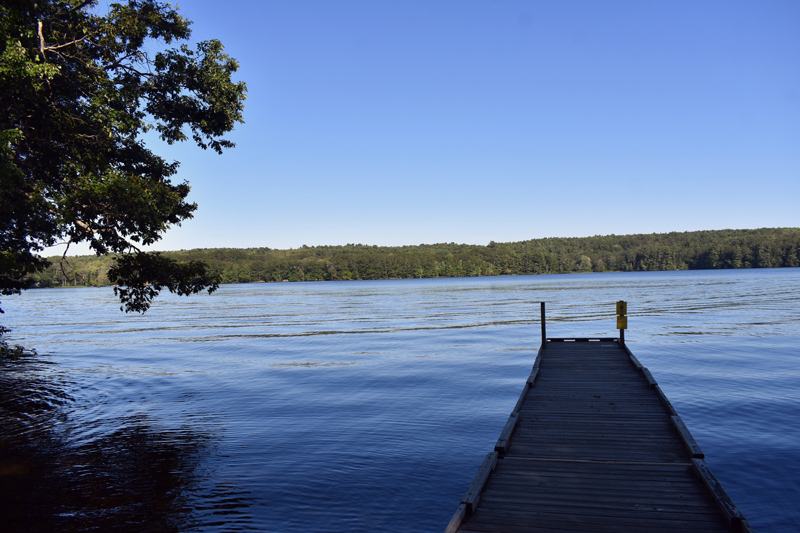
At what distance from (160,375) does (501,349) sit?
18388 mm

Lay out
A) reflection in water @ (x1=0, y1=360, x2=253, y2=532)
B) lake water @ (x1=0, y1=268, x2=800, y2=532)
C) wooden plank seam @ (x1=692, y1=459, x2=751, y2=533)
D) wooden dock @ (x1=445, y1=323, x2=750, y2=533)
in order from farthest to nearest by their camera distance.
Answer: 1. lake water @ (x1=0, y1=268, x2=800, y2=532)
2. reflection in water @ (x1=0, y1=360, x2=253, y2=532)
3. wooden dock @ (x1=445, y1=323, x2=750, y2=533)
4. wooden plank seam @ (x1=692, y1=459, x2=751, y2=533)

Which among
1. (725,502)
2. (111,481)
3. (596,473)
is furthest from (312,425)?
(725,502)

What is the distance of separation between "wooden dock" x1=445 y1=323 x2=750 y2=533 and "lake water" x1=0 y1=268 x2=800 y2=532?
1830mm

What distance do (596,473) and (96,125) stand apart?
549 inches

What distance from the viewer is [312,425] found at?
50.4 ft

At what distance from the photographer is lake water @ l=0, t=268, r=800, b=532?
32.0 feet

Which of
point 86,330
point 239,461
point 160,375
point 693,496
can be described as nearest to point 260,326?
point 86,330

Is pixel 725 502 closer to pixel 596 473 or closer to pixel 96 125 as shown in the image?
pixel 596 473

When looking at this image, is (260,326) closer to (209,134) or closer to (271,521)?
(209,134)

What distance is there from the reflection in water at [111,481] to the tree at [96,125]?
419 cm

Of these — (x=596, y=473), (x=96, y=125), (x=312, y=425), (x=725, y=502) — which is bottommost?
(x=312, y=425)

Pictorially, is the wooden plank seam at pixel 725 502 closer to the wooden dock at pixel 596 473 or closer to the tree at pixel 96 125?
the wooden dock at pixel 596 473

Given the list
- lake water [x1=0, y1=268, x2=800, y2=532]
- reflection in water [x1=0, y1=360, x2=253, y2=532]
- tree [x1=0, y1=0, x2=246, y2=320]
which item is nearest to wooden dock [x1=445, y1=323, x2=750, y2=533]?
lake water [x1=0, y1=268, x2=800, y2=532]

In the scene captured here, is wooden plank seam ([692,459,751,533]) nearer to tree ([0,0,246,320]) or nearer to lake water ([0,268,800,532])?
lake water ([0,268,800,532])
